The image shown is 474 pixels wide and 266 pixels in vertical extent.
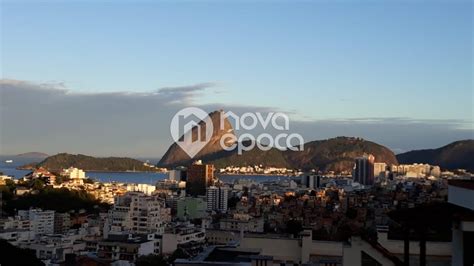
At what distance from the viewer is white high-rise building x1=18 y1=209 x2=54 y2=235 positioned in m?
23.2

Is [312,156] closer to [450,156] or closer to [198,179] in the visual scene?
[450,156]

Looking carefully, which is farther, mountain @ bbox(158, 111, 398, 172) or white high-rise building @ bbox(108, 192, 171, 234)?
mountain @ bbox(158, 111, 398, 172)

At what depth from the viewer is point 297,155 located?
102438mm

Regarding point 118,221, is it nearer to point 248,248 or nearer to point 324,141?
point 248,248

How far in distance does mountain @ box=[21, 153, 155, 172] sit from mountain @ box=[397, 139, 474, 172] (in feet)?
157

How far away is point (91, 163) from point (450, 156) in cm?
6053

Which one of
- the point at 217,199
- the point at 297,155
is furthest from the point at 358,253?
the point at 297,155

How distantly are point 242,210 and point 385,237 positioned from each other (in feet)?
90.7

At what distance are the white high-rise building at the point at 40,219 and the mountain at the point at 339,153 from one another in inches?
2469

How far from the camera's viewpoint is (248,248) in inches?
171

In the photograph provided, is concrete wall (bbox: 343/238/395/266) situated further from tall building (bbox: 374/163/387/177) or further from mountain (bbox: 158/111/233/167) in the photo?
mountain (bbox: 158/111/233/167)

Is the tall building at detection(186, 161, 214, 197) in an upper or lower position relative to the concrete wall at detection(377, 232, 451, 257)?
lower

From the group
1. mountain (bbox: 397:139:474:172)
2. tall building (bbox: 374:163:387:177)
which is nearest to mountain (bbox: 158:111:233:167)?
tall building (bbox: 374:163:387:177)

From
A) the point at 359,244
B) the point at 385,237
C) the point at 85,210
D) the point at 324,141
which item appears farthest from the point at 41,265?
the point at 324,141
